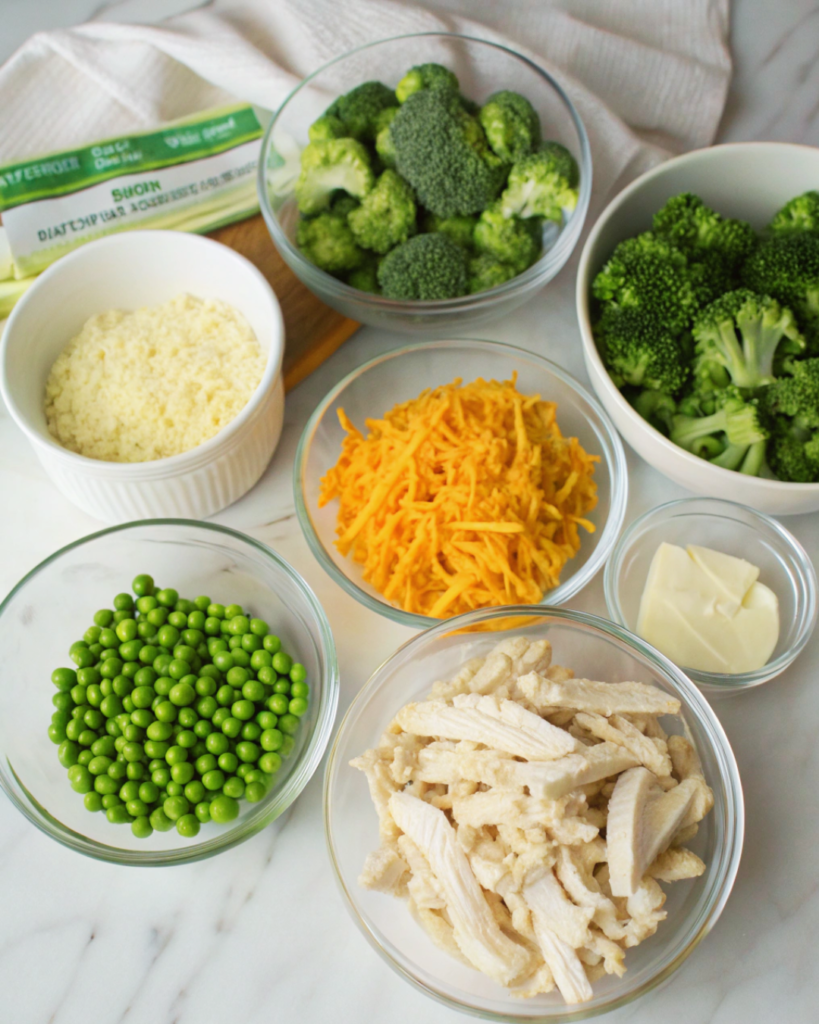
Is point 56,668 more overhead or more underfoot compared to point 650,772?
more underfoot

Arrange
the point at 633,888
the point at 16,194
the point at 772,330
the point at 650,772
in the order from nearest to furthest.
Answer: the point at 633,888, the point at 650,772, the point at 772,330, the point at 16,194

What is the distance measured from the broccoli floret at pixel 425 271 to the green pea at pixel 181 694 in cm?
88

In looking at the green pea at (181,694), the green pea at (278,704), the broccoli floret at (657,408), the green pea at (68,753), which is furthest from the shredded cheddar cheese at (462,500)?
the green pea at (68,753)

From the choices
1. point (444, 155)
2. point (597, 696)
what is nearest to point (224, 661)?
point (597, 696)

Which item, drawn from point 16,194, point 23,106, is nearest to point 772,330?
point 16,194

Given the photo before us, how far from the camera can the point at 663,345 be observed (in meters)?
1.71

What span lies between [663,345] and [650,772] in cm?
85

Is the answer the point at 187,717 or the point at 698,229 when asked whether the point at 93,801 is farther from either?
the point at 698,229

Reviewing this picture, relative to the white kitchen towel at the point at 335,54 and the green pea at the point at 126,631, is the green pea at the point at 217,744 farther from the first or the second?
the white kitchen towel at the point at 335,54

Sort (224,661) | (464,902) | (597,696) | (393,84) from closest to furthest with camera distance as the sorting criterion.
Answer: (464,902) → (597,696) → (224,661) → (393,84)

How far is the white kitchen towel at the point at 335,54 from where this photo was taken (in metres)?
2.06

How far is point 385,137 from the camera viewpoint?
1.84m

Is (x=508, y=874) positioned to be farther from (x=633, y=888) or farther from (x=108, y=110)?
(x=108, y=110)

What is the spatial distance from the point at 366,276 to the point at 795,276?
888mm
